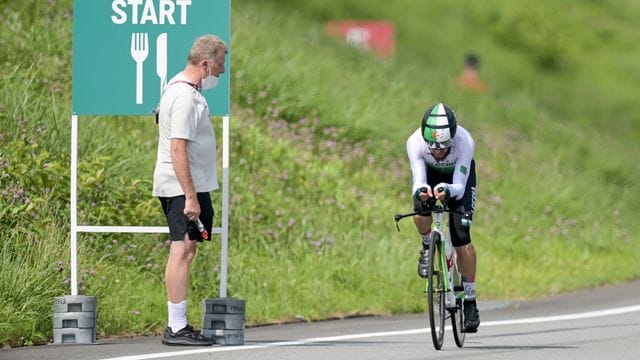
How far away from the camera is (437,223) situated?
9.91 metres

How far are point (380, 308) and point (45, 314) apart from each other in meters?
3.98

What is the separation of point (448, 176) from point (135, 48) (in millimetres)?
2447

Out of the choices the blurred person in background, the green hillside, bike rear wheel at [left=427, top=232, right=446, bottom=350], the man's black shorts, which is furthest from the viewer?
the blurred person in background

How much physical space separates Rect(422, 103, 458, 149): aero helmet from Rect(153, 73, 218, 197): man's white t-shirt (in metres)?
1.46

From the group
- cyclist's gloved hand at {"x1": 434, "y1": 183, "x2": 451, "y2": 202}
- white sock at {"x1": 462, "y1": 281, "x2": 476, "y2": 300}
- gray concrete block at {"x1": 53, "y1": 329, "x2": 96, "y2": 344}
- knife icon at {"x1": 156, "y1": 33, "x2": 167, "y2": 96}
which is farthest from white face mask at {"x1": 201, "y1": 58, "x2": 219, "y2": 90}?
white sock at {"x1": 462, "y1": 281, "x2": 476, "y2": 300}

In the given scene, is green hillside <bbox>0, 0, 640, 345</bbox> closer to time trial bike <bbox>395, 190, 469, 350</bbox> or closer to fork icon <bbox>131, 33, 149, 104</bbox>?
fork icon <bbox>131, 33, 149, 104</bbox>

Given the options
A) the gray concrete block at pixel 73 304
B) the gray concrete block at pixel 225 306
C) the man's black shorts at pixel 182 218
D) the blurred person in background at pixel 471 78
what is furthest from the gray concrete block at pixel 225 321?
the blurred person in background at pixel 471 78

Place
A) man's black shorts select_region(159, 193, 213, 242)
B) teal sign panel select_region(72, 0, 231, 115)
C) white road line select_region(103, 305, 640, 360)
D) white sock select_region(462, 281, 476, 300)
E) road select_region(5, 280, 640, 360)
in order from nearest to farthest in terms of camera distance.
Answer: white road line select_region(103, 305, 640, 360)
road select_region(5, 280, 640, 360)
man's black shorts select_region(159, 193, 213, 242)
white sock select_region(462, 281, 476, 300)
teal sign panel select_region(72, 0, 231, 115)

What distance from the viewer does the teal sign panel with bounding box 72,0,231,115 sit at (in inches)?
412

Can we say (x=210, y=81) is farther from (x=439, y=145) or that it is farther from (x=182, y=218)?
(x=439, y=145)

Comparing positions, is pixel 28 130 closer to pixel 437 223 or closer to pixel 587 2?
pixel 437 223

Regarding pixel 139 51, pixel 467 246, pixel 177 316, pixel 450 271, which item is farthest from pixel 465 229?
pixel 139 51

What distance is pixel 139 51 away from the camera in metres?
10.5

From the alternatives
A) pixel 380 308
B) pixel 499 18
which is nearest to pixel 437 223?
pixel 380 308
